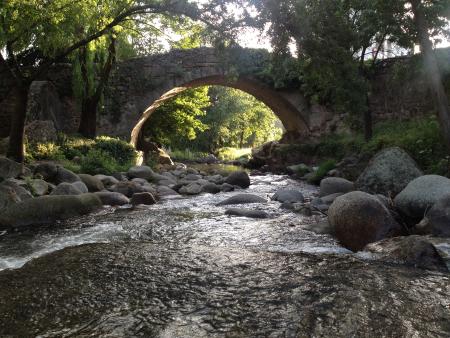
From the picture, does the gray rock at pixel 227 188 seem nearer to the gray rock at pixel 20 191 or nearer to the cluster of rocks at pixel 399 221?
the gray rock at pixel 20 191

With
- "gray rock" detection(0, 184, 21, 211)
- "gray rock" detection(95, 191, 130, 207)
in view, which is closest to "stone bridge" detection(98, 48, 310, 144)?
"gray rock" detection(95, 191, 130, 207)

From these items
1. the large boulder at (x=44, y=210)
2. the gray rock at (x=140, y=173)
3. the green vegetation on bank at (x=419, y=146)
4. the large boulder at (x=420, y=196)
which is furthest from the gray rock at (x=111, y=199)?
the green vegetation on bank at (x=419, y=146)

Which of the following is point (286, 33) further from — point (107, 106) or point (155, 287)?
point (107, 106)

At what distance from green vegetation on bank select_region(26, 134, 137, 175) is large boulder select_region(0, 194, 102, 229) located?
11.9 ft

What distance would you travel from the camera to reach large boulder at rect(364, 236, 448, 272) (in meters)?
3.64

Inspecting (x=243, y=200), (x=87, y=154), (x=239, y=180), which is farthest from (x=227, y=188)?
(x=87, y=154)

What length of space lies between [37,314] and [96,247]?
1.74m

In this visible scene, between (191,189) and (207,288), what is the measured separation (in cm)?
654

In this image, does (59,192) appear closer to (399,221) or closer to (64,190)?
(64,190)

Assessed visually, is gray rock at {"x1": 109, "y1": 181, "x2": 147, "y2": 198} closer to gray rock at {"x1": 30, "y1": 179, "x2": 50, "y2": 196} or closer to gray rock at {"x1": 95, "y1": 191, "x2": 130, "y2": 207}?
gray rock at {"x1": 95, "y1": 191, "x2": 130, "y2": 207}

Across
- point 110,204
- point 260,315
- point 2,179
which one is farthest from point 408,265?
point 2,179

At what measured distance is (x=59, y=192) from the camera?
7078mm

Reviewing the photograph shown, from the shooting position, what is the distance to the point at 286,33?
6703mm

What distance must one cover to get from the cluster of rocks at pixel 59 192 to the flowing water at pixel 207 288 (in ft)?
2.30
